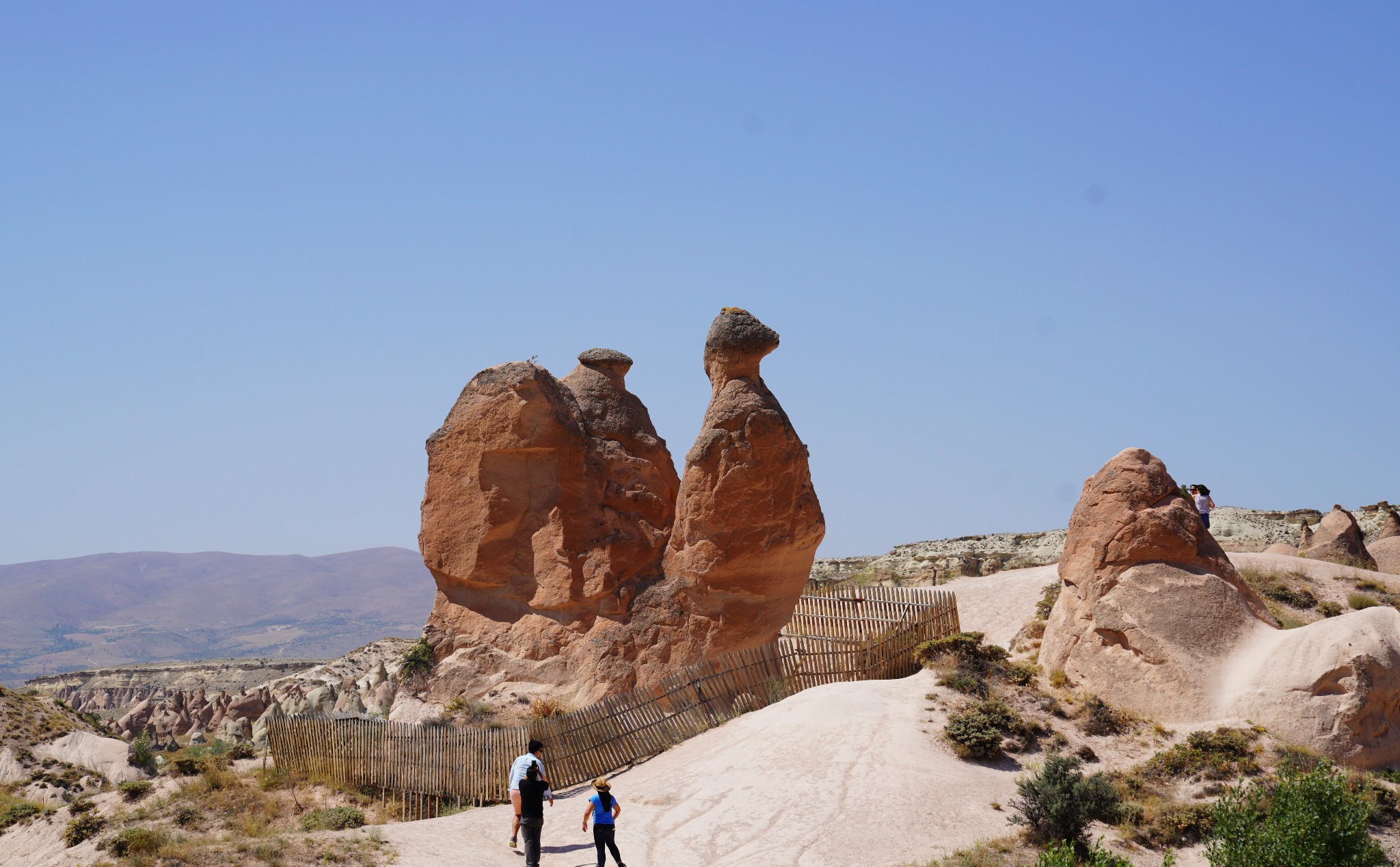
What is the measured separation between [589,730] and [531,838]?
3874mm

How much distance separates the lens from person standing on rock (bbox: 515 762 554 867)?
38.3 ft

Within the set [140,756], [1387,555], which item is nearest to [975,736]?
A: [140,756]

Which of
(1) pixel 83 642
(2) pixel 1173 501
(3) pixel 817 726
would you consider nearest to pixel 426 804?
(3) pixel 817 726

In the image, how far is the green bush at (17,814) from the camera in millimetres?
15383

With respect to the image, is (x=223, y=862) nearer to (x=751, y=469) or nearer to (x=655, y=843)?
(x=655, y=843)

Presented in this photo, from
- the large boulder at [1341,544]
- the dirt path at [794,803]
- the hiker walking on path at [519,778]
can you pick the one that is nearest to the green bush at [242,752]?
the dirt path at [794,803]

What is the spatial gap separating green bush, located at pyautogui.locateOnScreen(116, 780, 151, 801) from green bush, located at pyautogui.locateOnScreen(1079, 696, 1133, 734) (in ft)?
39.0

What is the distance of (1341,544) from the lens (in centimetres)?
2512

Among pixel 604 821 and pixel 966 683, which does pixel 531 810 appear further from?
pixel 966 683

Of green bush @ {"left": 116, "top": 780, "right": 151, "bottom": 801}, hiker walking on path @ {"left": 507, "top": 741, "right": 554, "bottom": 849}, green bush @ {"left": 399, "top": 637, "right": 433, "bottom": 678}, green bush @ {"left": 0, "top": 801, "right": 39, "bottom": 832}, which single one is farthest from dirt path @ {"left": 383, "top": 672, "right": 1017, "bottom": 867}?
green bush @ {"left": 0, "top": 801, "right": 39, "bottom": 832}

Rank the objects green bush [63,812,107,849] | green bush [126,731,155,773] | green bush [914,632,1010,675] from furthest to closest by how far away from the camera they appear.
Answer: green bush [126,731,155,773] < green bush [914,632,1010,675] < green bush [63,812,107,849]

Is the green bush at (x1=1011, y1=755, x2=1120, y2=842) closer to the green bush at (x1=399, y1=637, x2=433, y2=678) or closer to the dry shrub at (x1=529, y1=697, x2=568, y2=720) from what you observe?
the dry shrub at (x1=529, y1=697, x2=568, y2=720)

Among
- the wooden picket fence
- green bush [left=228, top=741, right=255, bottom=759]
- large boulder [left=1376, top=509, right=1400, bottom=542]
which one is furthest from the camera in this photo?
large boulder [left=1376, top=509, right=1400, bottom=542]

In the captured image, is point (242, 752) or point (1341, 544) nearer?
point (242, 752)
